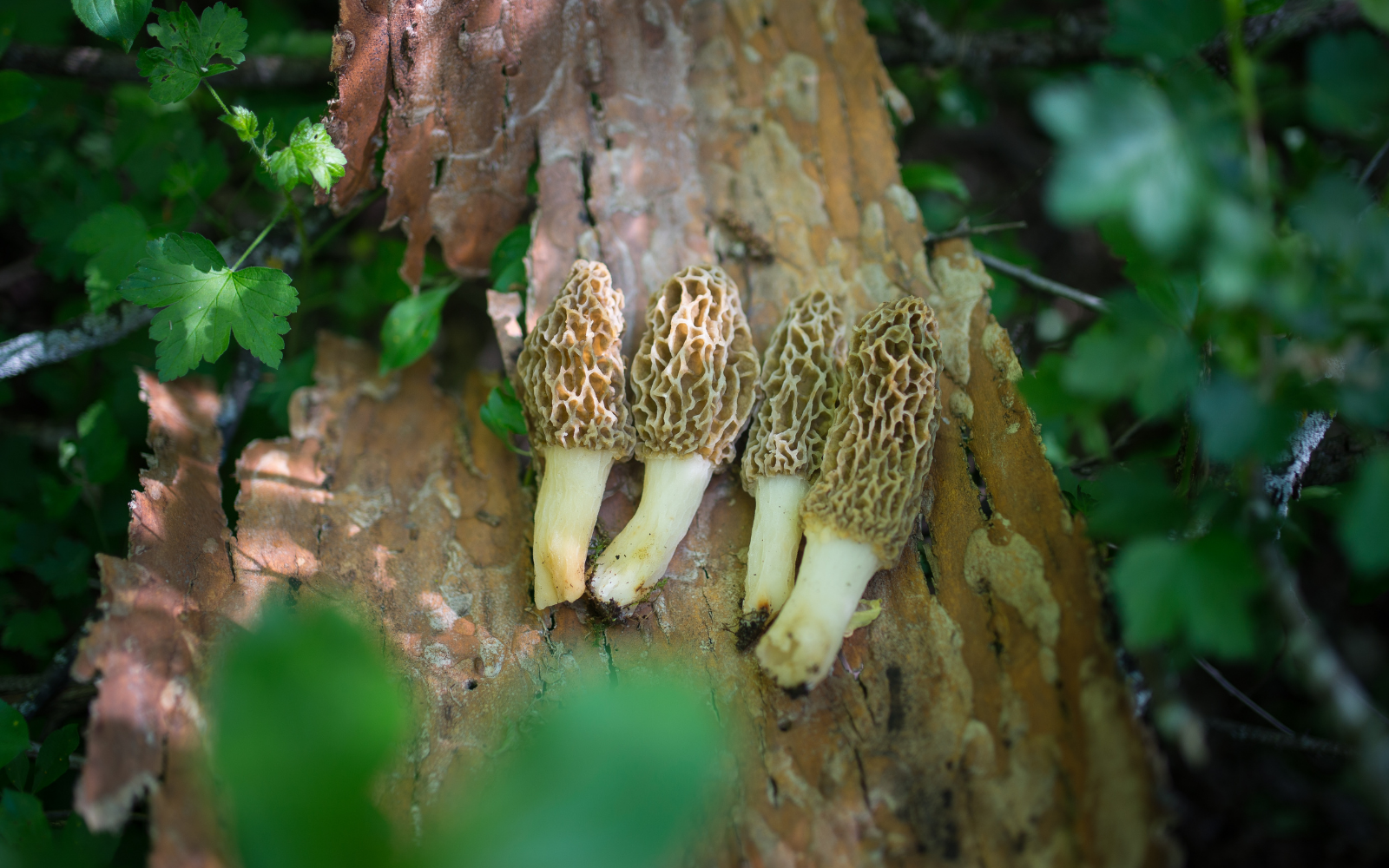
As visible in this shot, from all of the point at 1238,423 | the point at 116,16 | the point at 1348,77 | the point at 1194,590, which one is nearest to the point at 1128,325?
the point at 1238,423

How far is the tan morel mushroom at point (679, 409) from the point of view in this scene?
116 inches

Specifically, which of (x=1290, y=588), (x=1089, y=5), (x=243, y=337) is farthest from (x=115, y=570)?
(x=1089, y=5)

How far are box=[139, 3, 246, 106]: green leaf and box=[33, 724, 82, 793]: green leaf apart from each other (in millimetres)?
2333

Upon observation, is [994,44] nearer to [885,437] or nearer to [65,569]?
[885,437]

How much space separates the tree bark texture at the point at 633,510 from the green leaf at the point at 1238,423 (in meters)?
0.76

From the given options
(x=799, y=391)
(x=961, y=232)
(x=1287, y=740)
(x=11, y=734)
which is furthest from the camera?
(x=961, y=232)

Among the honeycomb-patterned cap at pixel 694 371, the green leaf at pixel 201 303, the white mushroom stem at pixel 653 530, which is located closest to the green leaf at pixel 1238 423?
the honeycomb-patterned cap at pixel 694 371

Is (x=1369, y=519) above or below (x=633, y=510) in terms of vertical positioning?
above

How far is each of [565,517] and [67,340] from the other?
2393 mm

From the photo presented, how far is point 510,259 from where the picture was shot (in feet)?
11.6

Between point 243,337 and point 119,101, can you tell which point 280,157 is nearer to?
point 243,337

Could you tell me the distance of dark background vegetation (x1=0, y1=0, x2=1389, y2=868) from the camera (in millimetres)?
1854

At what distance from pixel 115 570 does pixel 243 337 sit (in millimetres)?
897

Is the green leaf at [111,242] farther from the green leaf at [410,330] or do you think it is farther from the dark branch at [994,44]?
the dark branch at [994,44]
